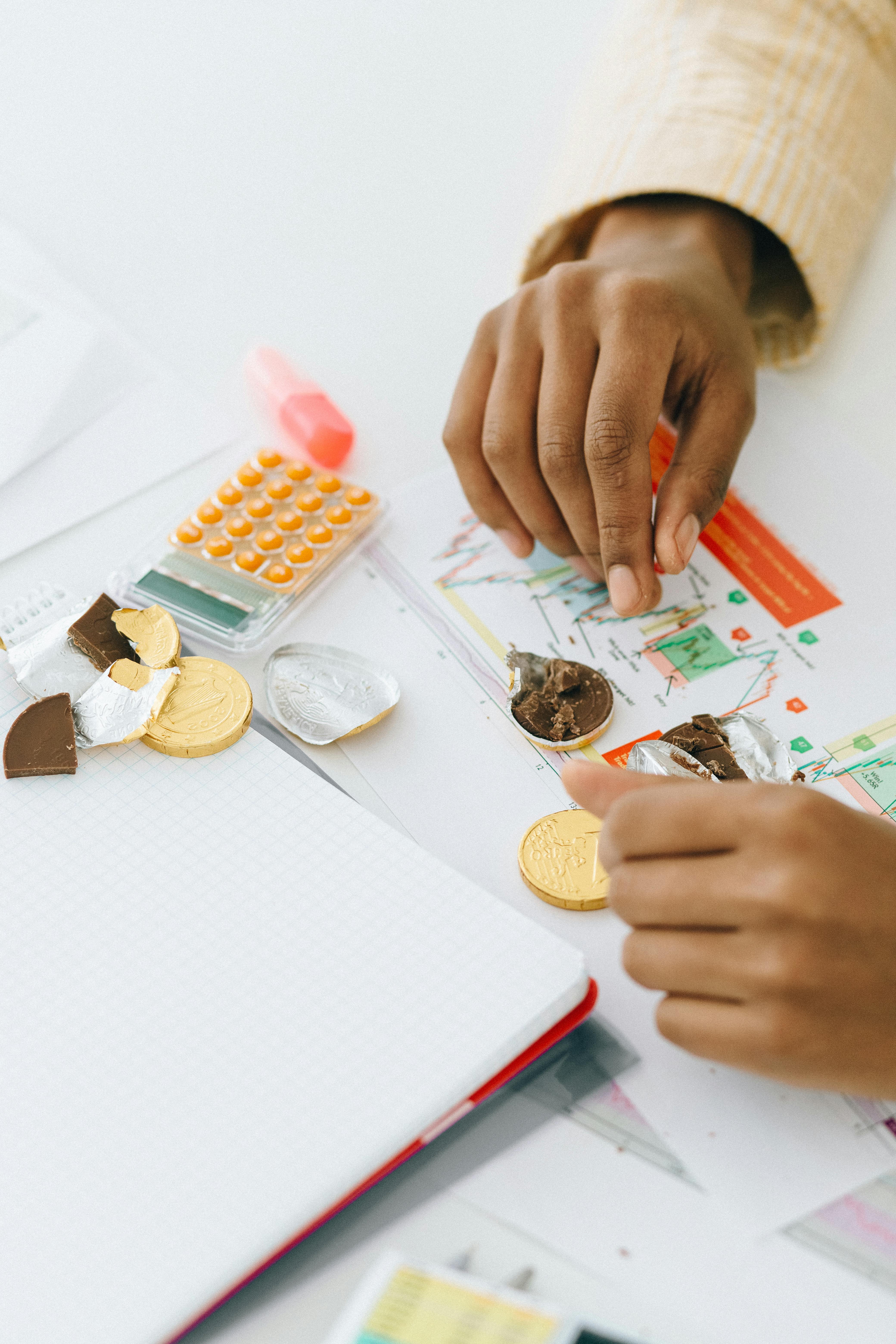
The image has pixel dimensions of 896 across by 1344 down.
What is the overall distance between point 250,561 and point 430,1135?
420mm

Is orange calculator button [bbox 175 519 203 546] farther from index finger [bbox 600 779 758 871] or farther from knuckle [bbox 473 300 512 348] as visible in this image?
index finger [bbox 600 779 758 871]

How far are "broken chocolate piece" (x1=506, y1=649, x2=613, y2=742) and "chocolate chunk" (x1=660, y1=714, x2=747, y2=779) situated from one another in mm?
50

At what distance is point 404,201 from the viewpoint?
1.06 meters

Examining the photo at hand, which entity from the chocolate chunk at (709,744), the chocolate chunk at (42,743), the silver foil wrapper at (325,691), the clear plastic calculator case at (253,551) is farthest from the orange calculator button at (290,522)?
the chocolate chunk at (709,744)

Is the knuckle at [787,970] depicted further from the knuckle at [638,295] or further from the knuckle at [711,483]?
the knuckle at [638,295]

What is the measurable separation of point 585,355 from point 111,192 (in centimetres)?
61

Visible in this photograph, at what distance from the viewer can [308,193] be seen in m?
1.06

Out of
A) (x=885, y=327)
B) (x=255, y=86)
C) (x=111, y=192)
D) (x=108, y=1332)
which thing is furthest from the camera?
(x=255, y=86)

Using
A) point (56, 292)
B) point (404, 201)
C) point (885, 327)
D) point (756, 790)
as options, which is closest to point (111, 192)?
point (56, 292)

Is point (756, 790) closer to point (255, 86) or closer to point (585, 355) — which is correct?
point (585, 355)

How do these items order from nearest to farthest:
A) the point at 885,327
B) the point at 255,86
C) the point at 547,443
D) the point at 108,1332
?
the point at 108,1332
the point at 547,443
the point at 885,327
the point at 255,86

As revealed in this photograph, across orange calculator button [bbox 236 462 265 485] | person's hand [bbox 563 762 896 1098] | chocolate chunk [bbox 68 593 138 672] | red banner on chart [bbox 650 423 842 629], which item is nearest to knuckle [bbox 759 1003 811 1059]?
person's hand [bbox 563 762 896 1098]

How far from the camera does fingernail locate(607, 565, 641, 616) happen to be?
714 mm

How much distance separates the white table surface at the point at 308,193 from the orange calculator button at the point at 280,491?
67mm
